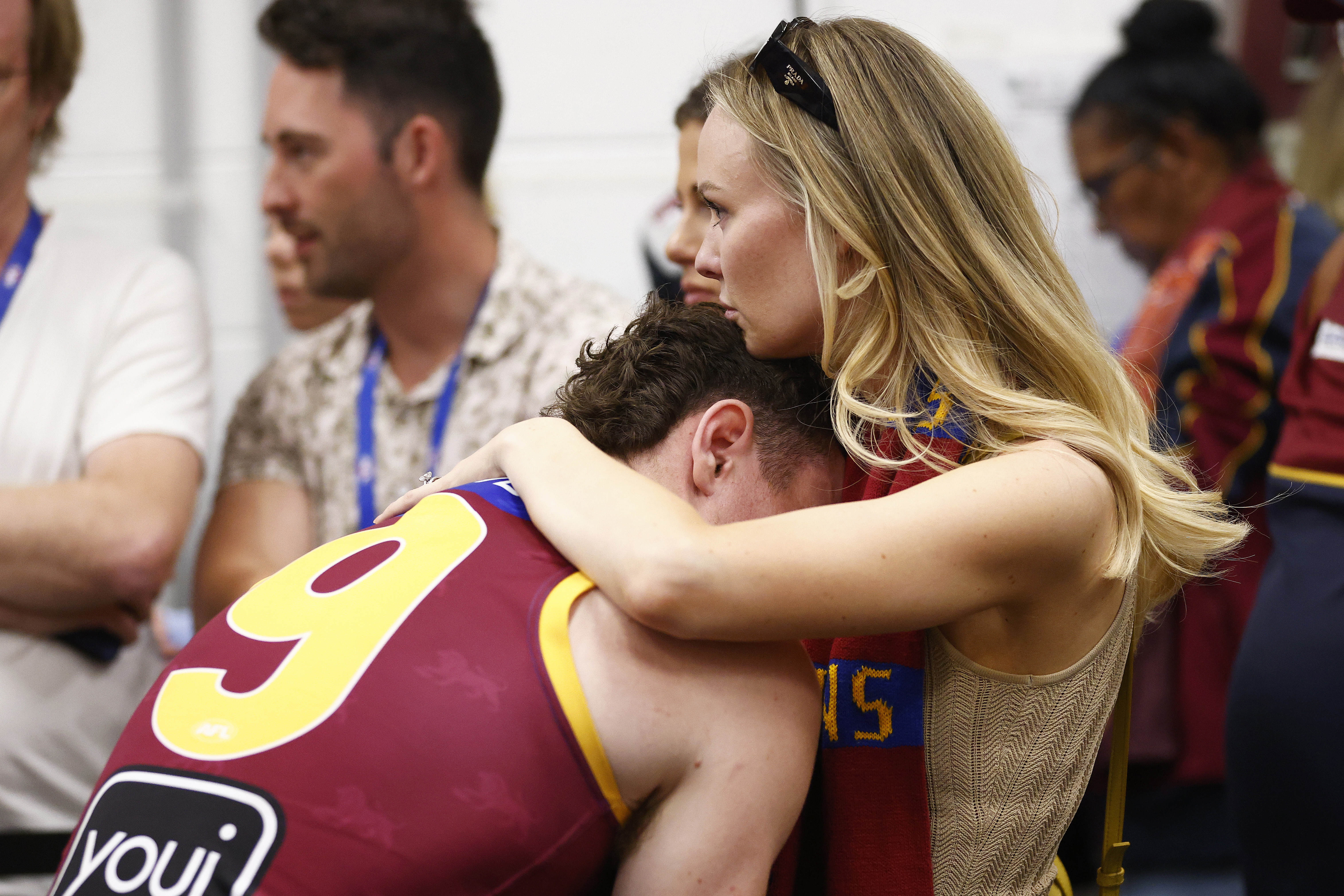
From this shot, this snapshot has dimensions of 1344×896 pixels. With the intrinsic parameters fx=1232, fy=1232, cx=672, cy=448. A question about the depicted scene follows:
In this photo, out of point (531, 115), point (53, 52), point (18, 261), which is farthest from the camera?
point (531, 115)

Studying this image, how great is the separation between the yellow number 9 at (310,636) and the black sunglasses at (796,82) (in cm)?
60

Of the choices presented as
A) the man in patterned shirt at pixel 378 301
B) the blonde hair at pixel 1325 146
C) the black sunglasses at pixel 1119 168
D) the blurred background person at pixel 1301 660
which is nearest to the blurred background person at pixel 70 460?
the man in patterned shirt at pixel 378 301

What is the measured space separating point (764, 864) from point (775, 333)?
59 centimetres

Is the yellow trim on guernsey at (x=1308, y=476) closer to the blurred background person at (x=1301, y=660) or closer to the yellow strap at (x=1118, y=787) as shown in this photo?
the blurred background person at (x=1301, y=660)

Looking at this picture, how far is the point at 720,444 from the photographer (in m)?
1.35

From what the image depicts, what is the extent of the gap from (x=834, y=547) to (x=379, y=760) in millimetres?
449

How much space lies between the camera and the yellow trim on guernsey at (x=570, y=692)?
1067 mm

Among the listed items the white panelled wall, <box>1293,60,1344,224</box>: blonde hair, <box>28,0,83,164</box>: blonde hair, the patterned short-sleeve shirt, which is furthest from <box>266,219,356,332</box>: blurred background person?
<box>1293,60,1344,224</box>: blonde hair

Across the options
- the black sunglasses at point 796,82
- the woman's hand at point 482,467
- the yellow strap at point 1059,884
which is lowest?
the yellow strap at point 1059,884

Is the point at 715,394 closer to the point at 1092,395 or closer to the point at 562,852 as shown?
the point at 1092,395

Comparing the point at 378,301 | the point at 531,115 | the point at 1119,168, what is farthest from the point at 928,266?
the point at 531,115

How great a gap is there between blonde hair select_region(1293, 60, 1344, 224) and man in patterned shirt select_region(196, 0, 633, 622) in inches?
69.3

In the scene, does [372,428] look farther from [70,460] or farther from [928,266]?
[928,266]

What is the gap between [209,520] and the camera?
8.31 feet
